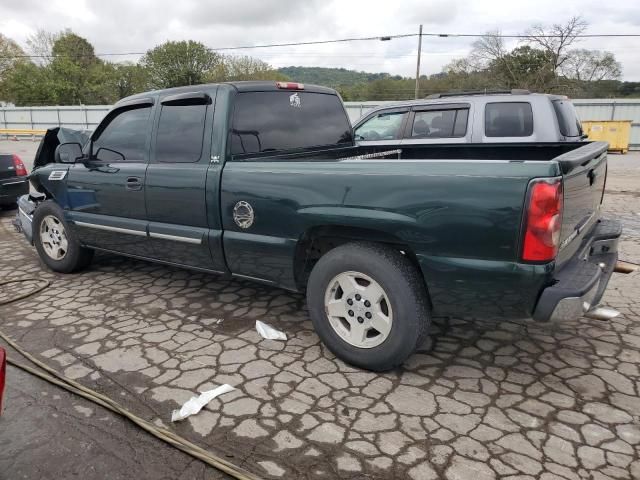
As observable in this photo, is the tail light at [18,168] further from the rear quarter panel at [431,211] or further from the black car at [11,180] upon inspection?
the rear quarter panel at [431,211]

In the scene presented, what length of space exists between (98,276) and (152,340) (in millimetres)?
1865

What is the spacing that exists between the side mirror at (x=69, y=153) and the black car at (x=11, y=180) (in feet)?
13.8

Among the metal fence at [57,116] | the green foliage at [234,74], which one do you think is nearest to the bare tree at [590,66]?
the green foliage at [234,74]

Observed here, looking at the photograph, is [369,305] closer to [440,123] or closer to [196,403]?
[196,403]

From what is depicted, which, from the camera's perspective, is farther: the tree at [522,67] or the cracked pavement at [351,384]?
the tree at [522,67]

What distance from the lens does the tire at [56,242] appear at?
4.83 m

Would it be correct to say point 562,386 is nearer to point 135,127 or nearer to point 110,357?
point 110,357

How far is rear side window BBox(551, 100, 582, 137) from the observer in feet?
19.0

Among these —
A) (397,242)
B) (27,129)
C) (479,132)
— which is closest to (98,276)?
(397,242)

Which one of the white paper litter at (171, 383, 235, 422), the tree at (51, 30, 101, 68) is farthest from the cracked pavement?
the tree at (51, 30, 101, 68)

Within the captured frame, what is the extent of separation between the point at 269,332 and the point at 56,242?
288 cm

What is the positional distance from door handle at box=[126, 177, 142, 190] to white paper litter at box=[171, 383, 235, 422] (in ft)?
6.34

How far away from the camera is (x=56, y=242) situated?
503 centimetres

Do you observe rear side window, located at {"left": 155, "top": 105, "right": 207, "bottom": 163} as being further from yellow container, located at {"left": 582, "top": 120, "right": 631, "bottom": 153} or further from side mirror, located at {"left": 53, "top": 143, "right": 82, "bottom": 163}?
yellow container, located at {"left": 582, "top": 120, "right": 631, "bottom": 153}
